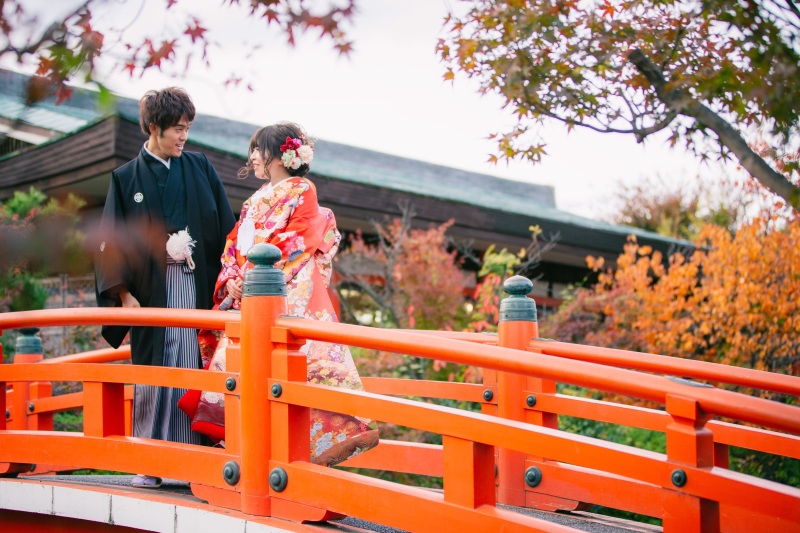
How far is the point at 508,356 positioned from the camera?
6.96ft

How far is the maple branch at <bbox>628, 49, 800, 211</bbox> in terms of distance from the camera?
3.01 metres

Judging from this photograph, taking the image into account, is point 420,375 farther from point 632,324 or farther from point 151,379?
point 151,379

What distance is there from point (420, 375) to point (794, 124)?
5029mm

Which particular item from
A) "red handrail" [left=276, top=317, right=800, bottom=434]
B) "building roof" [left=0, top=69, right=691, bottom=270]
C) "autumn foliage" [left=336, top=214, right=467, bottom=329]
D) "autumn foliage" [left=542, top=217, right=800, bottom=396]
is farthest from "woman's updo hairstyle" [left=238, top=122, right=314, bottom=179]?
"autumn foliage" [left=542, top=217, right=800, bottom=396]

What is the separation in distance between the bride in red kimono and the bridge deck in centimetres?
34

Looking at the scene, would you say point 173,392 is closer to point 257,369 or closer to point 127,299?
point 127,299

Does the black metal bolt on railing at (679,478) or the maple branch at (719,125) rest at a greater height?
the maple branch at (719,125)

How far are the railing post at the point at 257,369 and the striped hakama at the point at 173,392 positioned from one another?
800mm

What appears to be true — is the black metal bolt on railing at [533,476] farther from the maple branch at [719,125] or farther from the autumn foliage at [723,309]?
the autumn foliage at [723,309]

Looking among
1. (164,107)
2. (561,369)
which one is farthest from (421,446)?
(164,107)

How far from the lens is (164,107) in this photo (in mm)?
3123

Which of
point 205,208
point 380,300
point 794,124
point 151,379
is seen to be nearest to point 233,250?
point 205,208

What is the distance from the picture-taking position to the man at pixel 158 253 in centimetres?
310

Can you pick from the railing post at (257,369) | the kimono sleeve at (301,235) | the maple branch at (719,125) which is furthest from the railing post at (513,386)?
the railing post at (257,369)
